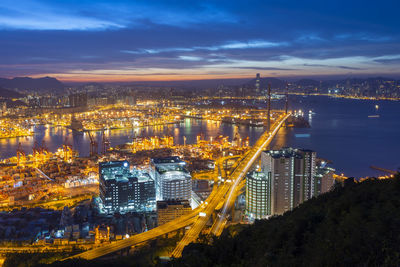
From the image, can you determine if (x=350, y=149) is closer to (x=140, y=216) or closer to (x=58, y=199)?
(x=140, y=216)

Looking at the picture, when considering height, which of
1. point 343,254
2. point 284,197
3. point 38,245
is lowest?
point 38,245

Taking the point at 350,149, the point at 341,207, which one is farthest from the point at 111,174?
the point at 350,149

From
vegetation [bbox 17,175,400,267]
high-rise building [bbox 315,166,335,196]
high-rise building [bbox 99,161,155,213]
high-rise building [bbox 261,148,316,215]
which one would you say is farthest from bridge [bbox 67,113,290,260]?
vegetation [bbox 17,175,400,267]

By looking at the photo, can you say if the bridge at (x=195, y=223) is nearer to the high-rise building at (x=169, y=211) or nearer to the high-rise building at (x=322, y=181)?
the high-rise building at (x=169, y=211)

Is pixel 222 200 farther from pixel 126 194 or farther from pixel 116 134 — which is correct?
pixel 116 134

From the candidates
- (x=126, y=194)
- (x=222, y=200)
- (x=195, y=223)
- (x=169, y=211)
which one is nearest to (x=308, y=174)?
(x=222, y=200)

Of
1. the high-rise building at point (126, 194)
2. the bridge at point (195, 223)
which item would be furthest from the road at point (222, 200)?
the high-rise building at point (126, 194)
